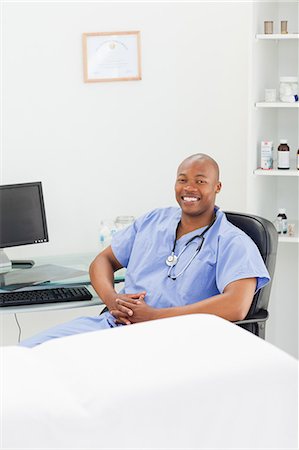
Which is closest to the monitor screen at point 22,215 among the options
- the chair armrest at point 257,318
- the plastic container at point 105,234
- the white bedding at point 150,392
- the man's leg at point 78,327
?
the plastic container at point 105,234

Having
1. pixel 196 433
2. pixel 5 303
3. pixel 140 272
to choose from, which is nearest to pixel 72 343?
pixel 196 433

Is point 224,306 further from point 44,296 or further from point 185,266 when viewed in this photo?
point 44,296

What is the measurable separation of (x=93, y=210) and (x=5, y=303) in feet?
3.03

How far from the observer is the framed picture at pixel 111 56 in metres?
3.31

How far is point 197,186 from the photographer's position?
2.41 meters

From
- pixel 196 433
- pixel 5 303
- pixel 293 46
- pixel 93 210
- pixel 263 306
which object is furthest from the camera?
pixel 93 210

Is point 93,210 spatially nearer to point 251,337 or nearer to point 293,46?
point 293,46

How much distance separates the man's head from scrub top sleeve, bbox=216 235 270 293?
16cm

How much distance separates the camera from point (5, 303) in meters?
2.63

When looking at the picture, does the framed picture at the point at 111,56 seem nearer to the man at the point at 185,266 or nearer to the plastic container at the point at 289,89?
the plastic container at the point at 289,89

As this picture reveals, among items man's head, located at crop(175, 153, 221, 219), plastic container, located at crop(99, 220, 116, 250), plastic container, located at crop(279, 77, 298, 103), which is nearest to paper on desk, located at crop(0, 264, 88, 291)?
plastic container, located at crop(99, 220, 116, 250)

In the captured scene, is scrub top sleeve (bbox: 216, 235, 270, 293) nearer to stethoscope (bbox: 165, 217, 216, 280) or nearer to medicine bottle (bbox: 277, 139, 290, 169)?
stethoscope (bbox: 165, 217, 216, 280)

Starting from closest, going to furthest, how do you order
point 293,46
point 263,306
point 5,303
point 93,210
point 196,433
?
point 196,433 → point 263,306 → point 5,303 → point 293,46 → point 93,210

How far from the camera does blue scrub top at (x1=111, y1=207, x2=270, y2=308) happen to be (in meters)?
2.25
